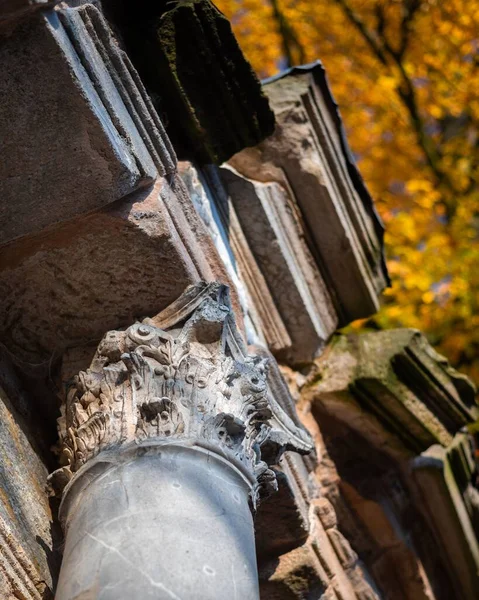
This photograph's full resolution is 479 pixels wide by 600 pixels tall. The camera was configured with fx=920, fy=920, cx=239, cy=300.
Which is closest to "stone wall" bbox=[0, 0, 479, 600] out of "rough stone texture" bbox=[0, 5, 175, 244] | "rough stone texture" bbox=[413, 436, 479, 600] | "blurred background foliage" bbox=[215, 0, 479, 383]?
"rough stone texture" bbox=[0, 5, 175, 244]

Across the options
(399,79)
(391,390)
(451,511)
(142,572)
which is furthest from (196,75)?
(399,79)

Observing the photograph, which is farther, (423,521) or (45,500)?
(423,521)

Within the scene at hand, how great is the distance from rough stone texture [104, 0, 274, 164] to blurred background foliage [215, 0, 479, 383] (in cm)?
533

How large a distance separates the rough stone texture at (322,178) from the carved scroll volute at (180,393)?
4.97 feet

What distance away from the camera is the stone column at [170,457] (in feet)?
7.29

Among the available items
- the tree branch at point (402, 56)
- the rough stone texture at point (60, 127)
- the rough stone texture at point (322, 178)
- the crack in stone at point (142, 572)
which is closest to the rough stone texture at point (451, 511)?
the rough stone texture at point (322, 178)

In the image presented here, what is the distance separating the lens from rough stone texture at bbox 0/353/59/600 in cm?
262

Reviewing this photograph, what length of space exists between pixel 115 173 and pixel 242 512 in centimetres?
110

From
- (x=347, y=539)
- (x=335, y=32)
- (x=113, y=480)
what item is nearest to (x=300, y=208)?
(x=347, y=539)

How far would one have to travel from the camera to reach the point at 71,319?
10.3ft

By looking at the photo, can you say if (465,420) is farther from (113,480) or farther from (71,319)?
(113,480)

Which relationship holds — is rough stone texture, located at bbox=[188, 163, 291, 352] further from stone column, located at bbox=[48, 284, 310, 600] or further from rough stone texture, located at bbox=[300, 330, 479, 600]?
stone column, located at bbox=[48, 284, 310, 600]

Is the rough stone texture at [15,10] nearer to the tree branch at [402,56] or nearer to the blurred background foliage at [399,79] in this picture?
the blurred background foliage at [399,79]

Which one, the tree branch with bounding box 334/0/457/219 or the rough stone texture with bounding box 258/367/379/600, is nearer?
the rough stone texture with bounding box 258/367/379/600
